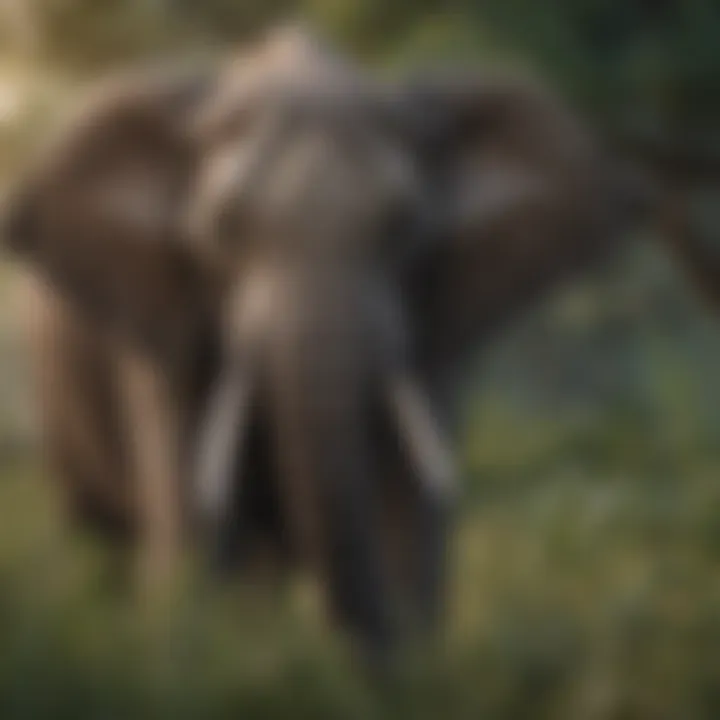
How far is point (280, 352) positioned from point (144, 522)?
16cm

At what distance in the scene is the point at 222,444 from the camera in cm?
101

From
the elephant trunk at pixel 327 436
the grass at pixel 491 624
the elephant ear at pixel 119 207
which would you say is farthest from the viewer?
the elephant ear at pixel 119 207

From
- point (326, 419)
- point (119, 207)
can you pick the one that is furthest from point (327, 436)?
point (119, 207)

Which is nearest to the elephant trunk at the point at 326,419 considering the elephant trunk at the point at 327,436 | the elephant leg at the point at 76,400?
the elephant trunk at the point at 327,436

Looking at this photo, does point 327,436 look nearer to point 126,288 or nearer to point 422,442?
point 422,442

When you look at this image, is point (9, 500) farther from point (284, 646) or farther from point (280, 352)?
point (284, 646)

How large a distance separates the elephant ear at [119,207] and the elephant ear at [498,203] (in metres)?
0.13

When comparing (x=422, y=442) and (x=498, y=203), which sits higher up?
(x=498, y=203)

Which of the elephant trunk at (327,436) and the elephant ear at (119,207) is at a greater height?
the elephant ear at (119,207)

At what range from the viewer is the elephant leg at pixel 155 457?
3.43 ft

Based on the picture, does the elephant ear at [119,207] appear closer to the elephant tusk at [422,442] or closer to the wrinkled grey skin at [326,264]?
the wrinkled grey skin at [326,264]

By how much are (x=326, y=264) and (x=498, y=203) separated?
0.16 meters

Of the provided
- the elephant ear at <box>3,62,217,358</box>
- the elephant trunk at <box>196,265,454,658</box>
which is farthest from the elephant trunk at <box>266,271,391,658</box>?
the elephant ear at <box>3,62,217,358</box>

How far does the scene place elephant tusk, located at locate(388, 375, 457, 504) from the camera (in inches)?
39.9
